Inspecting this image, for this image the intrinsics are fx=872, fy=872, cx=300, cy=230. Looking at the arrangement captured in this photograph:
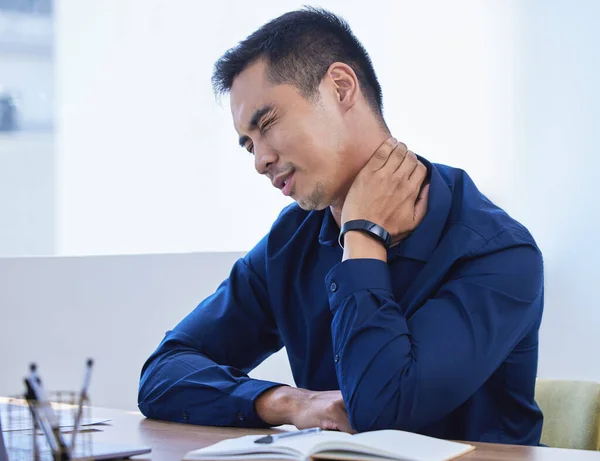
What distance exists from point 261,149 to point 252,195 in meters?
1.90

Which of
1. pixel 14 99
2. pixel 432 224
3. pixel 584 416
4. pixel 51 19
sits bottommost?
pixel 584 416

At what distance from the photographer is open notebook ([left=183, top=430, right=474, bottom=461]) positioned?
107cm

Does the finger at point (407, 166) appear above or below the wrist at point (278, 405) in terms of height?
above

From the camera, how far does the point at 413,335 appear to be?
1406 millimetres

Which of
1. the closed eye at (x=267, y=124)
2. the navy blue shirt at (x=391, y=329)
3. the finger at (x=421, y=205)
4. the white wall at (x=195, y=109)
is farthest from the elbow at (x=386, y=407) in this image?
the white wall at (x=195, y=109)

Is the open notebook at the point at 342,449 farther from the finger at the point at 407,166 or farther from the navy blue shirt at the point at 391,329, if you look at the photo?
the finger at the point at 407,166

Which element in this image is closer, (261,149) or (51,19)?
(261,149)

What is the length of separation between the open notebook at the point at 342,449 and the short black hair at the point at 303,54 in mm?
734

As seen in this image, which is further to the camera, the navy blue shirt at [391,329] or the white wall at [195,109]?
the white wall at [195,109]

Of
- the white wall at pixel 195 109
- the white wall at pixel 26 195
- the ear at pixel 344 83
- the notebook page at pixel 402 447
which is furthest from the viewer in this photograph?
the white wall at pixel 195 109

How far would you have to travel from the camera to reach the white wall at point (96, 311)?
3027 millimetres

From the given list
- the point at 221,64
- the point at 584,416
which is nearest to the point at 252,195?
the point at 221,64

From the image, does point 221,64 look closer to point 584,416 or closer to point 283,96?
point 283,96

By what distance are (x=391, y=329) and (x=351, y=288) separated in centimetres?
11
